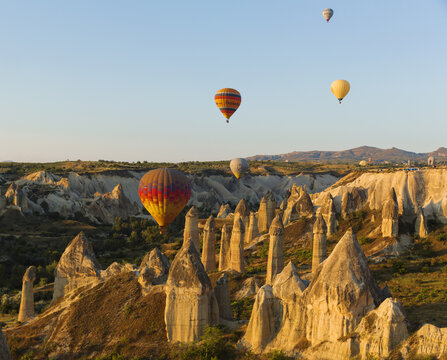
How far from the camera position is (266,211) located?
5850cm

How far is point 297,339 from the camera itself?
18.6 m

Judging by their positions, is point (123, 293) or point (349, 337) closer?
point (349, 337)

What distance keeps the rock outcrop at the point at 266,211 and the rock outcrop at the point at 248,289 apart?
2325cm

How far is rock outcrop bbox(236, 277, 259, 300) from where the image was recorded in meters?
32.0

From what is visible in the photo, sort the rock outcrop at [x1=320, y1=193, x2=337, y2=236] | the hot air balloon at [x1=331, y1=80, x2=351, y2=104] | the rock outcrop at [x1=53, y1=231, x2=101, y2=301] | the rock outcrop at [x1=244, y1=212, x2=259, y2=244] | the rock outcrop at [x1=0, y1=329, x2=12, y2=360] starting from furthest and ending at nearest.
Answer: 1. the hot air balloon at [x1=331, y1=80, x2=351, y2=104]
2. the rock outcrop at [x1=244, y1=212, x2=259, y2=244]
3. the rock outcrop at [x1=320, y1=193, x2=337, y2=236]
4. the rock outcrop at [x1=53, y1=231, x2=101, y2=301]
5. the rock outcrop at [x1=0, y1=329, x2=12, y2=360]

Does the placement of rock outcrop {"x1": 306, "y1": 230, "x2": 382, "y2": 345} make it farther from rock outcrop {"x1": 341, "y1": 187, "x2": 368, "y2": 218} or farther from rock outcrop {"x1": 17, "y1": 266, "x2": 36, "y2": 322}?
rock outcrop {"x1": 341, "y1": 187, "x2": 368, "y2": 218}

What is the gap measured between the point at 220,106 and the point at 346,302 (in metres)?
53.5

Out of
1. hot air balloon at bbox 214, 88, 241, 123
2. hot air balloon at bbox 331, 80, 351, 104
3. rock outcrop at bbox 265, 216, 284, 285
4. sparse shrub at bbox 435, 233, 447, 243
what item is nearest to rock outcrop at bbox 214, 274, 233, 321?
rock outcrop at bbox 265, 216, 284, 285

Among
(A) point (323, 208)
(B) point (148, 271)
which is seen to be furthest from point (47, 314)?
(A) point (323, 208)

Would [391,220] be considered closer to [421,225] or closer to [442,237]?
[421,225]

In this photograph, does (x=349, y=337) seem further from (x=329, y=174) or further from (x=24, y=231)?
(x=329, y=174)

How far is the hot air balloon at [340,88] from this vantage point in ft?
224

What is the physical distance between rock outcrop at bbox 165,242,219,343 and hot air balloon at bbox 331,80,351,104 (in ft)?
182

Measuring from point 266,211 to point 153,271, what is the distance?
3485cm
